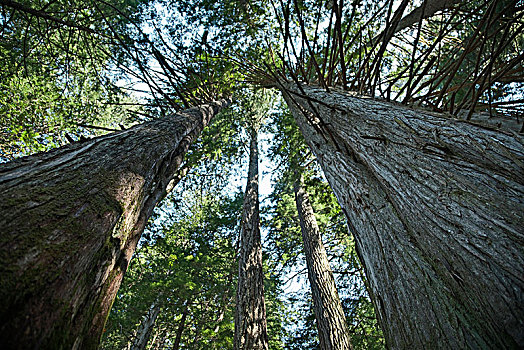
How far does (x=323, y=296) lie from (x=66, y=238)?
499cm

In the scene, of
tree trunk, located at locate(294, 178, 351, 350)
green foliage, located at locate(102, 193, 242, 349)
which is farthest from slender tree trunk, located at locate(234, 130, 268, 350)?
green foliage, located at locate(102, 193, 242, 349)

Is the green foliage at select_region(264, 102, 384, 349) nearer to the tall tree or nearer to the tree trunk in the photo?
the tree trunk

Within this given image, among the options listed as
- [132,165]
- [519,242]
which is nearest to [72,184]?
[132,165]

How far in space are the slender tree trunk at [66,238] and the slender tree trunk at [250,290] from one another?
11.8ft

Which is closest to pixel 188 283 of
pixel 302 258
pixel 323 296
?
pixel 323 296

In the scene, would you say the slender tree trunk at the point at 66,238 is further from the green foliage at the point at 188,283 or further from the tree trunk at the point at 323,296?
the green foliage at the point at 188,283

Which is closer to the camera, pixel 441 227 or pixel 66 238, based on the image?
pixel 66 238

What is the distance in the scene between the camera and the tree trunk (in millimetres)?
4051

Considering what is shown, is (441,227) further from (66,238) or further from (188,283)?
(188,283)

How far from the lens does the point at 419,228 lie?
112 centimetres

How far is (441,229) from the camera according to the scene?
1003 millimetres

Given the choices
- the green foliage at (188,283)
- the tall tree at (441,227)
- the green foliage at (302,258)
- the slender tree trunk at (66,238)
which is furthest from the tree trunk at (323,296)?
the slender tree trunk at (66,238)

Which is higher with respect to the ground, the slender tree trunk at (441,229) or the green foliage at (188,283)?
the green foliage at (188,283)

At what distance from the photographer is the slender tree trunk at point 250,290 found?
159 inches
